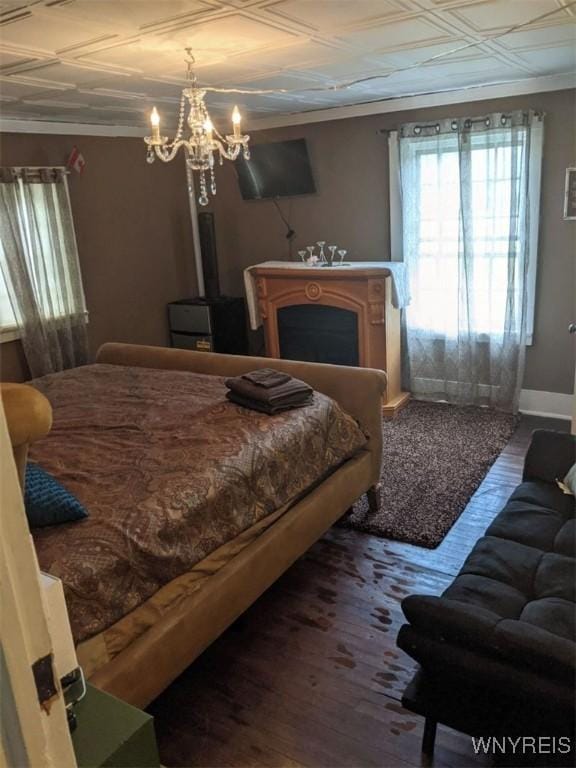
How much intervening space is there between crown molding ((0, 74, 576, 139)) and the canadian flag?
5.7 inches

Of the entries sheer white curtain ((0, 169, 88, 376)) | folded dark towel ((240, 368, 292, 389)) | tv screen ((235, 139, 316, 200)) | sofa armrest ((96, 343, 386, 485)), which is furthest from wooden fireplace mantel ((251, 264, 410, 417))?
folded dark towel ((240, 368, 292, 389))

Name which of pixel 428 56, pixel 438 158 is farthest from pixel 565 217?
pixel 428 56

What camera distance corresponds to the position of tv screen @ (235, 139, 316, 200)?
5121 mm

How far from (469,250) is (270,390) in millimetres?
2398

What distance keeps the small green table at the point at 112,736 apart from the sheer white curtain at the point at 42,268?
3.90m

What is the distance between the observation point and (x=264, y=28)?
2.41 metres

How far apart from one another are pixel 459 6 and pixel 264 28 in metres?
0.74

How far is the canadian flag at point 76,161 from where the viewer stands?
473 centimetres

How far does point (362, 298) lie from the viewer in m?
4.74

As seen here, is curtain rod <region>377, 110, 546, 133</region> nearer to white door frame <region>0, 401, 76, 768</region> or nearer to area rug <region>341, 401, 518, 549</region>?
area rug <region>341, 401, 518, 549</region>

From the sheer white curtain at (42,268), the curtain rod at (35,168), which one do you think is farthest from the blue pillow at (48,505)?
the curtain rod at (35,168)

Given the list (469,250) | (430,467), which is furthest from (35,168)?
(430,467)

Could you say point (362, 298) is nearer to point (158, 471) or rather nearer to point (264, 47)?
point (264, 47)

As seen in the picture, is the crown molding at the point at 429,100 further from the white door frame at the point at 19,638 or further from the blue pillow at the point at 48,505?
the white door frame at the point at 19,638
